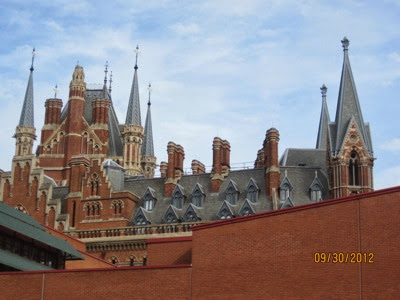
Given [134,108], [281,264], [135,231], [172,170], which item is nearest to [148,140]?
[134,108]

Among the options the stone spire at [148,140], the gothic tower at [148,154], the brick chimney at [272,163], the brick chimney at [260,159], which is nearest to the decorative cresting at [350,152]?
the brick chimney at [272,163]

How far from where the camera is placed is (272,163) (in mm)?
64062

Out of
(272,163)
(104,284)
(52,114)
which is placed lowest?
(104,284)

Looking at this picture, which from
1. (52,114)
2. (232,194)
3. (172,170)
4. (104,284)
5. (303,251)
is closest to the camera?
(303,251)

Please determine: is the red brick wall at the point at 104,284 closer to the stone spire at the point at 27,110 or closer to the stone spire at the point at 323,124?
the stone spire at the point at 323,124

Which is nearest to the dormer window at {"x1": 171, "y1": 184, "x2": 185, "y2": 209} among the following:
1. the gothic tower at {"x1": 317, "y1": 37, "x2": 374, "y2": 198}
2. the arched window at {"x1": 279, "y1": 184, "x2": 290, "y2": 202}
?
the arched window at {"x1": 279, "y1": 184, "x2": 290, "y2": 202}

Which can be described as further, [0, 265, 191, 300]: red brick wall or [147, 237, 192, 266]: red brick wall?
[147, 237, 192, 266]: red brick wall

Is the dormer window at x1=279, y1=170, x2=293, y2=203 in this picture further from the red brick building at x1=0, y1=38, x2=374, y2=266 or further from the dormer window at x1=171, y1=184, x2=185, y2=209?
the dormer window at x1=171, y1=184, x2=185, y2=209

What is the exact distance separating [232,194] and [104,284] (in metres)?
26.4

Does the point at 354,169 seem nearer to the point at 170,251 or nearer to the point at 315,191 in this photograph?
the point at 315,191

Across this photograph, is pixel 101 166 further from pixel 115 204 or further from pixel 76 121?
pixel 76 121

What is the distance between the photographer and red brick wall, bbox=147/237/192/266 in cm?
4538

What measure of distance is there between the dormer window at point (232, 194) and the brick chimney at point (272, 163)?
2449 millimetres

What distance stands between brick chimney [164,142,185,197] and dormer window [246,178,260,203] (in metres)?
→ 6.56
